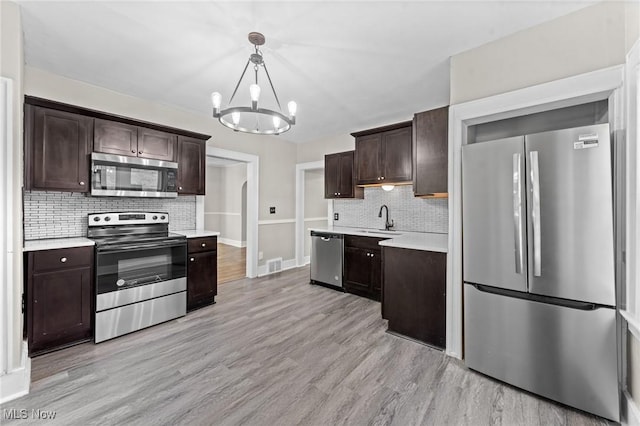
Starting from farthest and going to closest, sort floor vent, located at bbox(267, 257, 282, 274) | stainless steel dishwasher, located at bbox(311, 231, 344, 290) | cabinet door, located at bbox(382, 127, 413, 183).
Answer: floor vent, located at bbox(267, 257, 282, 274), stainless steel dishwasher, located at bbox(311, 231, 344, 290), cabinet door, located at bbox(382, 127, 413, 183)

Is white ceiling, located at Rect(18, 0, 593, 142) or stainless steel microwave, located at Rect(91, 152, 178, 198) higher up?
white ceiling, located at Rect(18, 0, 593, 142)

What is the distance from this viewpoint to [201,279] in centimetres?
345

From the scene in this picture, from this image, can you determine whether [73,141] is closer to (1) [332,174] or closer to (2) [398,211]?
(1) [332,174]

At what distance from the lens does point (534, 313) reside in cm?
192

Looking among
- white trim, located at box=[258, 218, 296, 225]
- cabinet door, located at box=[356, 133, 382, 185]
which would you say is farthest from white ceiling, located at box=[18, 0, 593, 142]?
white trim, located at box=[258, 218, 296, 225]

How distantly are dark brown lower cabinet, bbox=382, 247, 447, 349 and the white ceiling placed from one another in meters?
1.91

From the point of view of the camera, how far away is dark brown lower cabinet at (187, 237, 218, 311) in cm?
334

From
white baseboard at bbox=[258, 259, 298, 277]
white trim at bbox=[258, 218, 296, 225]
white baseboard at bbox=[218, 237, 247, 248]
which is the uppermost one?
white trim at bbox=[258, 218, 296, 225]

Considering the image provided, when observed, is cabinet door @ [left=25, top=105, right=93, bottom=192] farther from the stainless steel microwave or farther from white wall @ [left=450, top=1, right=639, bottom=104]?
white wall @ [left=450, top=1, right=639, bottom=104]

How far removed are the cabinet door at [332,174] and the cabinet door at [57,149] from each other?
335cm

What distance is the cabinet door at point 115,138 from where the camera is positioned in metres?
2.84

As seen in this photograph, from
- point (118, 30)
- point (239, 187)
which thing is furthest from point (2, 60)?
point (239, 187)

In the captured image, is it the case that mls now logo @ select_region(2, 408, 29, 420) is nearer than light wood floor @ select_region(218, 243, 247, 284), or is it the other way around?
mls now logo @ select_region(2, 408, 29, 420)

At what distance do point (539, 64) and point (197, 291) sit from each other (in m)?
4.14
